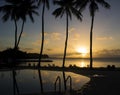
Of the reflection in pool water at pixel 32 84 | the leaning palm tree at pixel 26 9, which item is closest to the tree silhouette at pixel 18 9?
the leaning palm tree at pixel 26 9

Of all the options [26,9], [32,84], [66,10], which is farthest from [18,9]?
[32,84]

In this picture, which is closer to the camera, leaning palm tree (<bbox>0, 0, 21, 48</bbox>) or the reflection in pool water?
the reflection in pool water

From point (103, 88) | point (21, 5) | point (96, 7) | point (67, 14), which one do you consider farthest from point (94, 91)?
point (21, 5)

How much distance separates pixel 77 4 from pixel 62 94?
22793mm

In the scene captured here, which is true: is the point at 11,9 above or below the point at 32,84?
above

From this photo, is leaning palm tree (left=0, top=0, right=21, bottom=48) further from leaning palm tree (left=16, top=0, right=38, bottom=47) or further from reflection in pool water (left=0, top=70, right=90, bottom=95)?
reflection in pool water (left=0, top=70, right=90, bottom=95)

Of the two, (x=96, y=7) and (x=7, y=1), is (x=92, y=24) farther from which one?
(x=7, y=1)

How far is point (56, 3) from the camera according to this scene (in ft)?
125

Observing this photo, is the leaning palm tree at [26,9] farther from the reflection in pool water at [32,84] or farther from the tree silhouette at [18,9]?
the reflection in pool water at [32,84]

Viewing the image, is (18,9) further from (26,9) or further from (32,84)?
(32,84)

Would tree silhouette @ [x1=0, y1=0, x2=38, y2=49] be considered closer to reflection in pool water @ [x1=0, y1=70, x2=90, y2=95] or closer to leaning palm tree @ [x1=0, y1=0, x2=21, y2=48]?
leaning palm tree @ [x1=0, y1=0, x2=21, y2=48]

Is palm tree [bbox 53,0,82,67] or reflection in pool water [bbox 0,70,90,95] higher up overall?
palm tree [bbox 53,0,82,67]

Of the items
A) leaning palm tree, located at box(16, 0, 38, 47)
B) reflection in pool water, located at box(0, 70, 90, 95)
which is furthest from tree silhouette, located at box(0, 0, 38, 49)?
reflection in pool water, located at box(0, 70, 90, 95)

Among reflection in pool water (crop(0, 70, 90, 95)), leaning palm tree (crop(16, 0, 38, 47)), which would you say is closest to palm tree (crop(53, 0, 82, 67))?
leaning palm tree (crop(16, 0, 38, 47))
